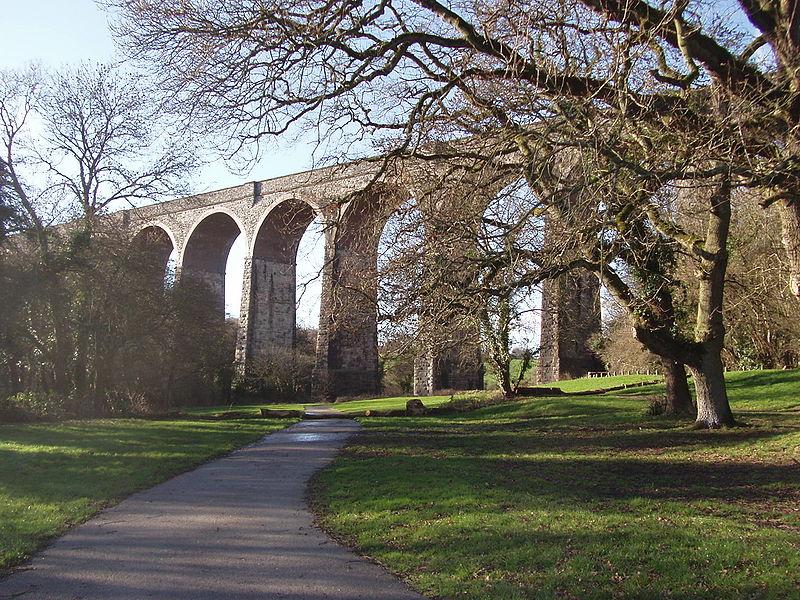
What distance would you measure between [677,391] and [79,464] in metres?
8.97

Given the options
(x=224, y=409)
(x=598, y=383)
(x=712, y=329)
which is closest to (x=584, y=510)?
(x=712, y=329)

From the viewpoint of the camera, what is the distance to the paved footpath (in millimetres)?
3523

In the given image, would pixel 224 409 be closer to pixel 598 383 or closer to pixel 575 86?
pixel 598 383

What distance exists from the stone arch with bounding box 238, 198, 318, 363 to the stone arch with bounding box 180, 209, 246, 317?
2581 mm

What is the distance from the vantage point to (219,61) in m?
6.90

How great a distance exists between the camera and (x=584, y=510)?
512cm

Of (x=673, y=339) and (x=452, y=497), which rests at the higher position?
(x=673, y=339)

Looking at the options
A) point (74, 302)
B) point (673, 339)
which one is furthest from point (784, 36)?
point (74, 302)

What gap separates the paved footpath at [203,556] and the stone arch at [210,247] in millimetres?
27944

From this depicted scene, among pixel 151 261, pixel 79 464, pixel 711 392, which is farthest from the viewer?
pixel 151 261

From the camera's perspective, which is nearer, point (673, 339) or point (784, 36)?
point (784, 36)

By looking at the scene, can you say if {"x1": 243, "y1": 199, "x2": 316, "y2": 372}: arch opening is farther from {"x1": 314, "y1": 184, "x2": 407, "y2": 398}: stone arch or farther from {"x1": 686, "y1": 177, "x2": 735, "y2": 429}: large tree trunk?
{"x1": 686, "y1": 177, "x2": 735, "y2": 429}: large tree trunk

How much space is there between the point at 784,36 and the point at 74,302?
16.3 m

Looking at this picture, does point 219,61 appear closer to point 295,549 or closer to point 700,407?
point 295,549
